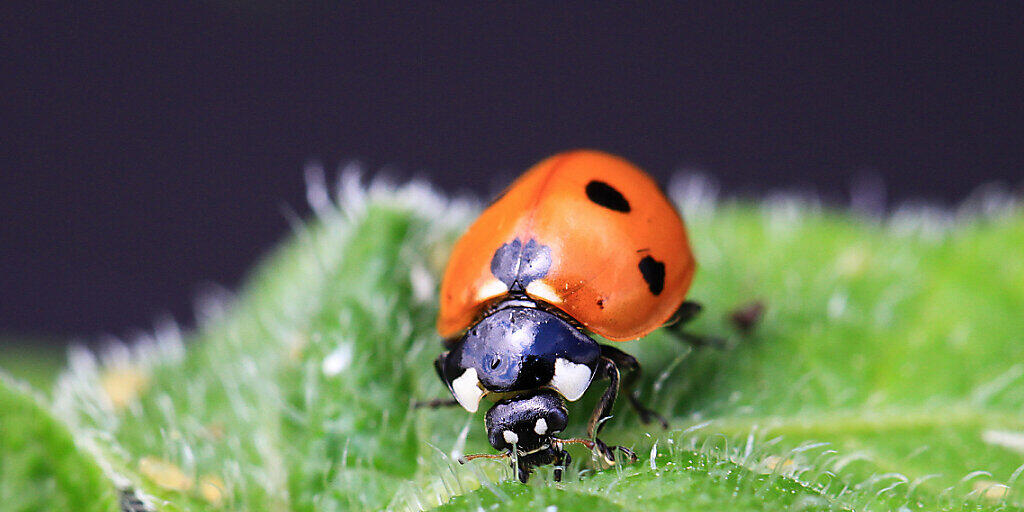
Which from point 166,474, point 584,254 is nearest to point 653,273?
point 584,254

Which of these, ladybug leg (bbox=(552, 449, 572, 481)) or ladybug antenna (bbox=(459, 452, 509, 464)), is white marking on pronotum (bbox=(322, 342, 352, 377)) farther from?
ladybug leg (bbox=(552, 449, 572, 481))

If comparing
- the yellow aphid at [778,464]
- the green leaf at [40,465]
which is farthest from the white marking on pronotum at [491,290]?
the green leaf at [40,465]

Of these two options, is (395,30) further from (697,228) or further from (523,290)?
(523,290)

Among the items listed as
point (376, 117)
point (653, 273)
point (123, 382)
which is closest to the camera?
point (653, 273)

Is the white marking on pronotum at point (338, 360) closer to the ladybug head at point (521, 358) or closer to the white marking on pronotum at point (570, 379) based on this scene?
the ladybug head at point (521, 358)

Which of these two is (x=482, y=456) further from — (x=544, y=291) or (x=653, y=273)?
(x=653, y=273)

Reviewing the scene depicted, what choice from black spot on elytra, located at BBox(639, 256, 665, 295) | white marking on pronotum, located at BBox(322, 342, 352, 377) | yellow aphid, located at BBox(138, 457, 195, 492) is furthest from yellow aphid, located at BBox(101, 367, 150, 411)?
black spot on elytra, located at BBox(639, 256, 665, 295)

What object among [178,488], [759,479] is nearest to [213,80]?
[178,488]
